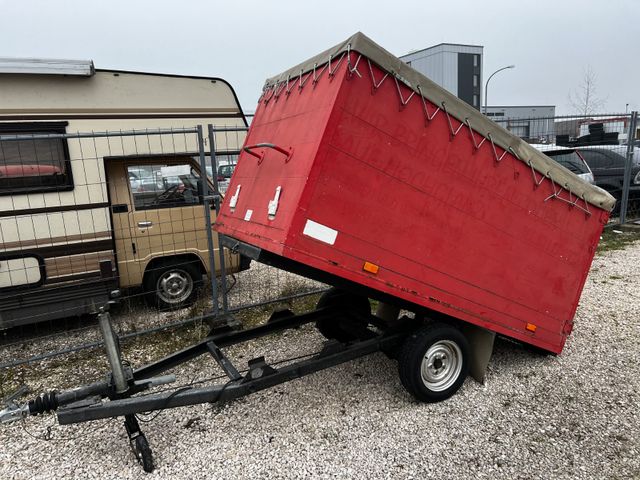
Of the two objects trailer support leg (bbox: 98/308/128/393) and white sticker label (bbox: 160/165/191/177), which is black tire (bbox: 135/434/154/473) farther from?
white sticker label (bbox: 160/165/191/177)

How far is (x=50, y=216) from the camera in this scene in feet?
16.9

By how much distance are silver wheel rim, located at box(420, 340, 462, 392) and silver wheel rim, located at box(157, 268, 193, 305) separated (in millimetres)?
3706

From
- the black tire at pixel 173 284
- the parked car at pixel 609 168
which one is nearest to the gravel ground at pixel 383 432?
the black tire at pixel 173 284

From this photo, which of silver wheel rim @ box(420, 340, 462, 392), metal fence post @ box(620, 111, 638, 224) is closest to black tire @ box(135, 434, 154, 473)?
silver wheel rim @ box(420, 340, 462, 392)

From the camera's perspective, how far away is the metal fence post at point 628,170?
9.47 meters

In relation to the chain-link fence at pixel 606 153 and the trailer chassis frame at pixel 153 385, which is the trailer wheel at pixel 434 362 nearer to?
the trailer chassis frame at pixel 153 385

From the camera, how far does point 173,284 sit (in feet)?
20.2

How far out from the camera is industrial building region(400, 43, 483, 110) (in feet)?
165

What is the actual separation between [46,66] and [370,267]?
14.5 feet

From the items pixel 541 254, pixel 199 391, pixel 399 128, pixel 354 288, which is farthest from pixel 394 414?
pixel 399 128

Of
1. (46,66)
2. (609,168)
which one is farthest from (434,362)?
(609,168)

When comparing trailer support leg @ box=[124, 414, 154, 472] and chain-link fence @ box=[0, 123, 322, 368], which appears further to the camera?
chain-link fence @ box=[0, 123, 322, 368]

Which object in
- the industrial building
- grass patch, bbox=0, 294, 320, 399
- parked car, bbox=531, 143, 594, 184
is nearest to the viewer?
grass patch, bbox=0, 294, 320, 399

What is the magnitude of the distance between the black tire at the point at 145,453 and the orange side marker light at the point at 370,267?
6.19 ft
